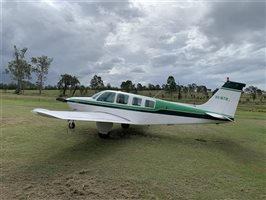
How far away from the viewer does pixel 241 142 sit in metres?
13.4

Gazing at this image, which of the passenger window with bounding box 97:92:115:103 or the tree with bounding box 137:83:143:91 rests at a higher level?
the tree with bounding box 137:83:143:91

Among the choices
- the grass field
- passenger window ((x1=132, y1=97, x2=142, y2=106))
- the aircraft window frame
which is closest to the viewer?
the grass field

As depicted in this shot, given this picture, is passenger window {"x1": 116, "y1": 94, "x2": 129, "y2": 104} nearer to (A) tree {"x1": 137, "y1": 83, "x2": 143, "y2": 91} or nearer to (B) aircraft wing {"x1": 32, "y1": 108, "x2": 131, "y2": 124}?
(B) aircraft wing {"x1": 32, "y1": 108, "x2": 131, "y2": 124}

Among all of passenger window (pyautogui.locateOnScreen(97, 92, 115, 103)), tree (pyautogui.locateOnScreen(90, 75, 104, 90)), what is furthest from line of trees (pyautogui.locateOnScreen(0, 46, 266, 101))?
passenger window (pyautogui.locateOnScreen(97, 92, 115, 103))

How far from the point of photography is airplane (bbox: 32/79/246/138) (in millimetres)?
12305

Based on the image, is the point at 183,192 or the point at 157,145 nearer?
the point at 183,192

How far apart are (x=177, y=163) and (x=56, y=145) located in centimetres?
454

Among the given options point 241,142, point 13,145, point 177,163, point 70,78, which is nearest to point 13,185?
point 13,145

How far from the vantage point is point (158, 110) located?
12602 millimetres

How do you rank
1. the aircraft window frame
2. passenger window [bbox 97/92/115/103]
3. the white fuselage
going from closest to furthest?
the white fuselage, the aircraft window frame, passenger window [bbox 97/92/115/103]

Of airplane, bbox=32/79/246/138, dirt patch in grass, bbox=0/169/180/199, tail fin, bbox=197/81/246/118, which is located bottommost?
dirt patch in grass, bbox=0/169/180/199

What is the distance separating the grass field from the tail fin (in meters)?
1.52

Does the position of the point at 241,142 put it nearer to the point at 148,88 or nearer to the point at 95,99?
the point at 95,99

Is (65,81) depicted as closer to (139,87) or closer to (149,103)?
(139,87)
